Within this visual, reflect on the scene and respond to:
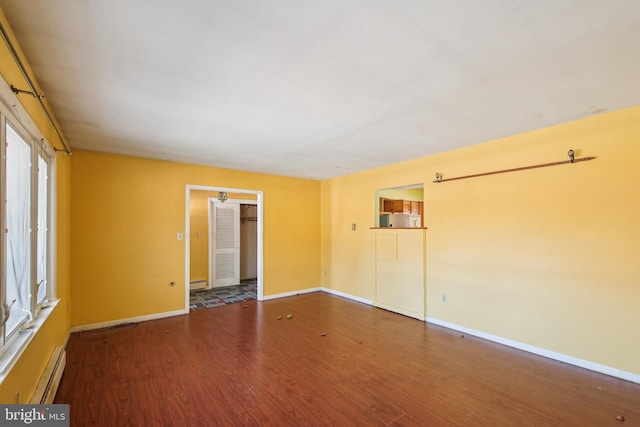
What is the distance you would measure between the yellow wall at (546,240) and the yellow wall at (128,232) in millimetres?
3749

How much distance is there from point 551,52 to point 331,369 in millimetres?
3096

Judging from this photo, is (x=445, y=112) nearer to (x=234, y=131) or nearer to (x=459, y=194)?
(x=459, y=194)

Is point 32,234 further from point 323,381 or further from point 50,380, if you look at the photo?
point 323,381

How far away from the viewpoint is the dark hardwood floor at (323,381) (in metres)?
2.19

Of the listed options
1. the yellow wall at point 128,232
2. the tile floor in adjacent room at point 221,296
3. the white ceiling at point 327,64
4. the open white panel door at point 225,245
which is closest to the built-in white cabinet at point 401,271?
the white ceiling at point 327,64

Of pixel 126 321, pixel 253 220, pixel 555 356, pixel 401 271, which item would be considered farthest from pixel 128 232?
pixel 555 356

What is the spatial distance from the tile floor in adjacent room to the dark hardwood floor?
1322mm

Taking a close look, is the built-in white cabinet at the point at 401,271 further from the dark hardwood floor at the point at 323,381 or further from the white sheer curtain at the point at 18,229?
the white sheer curtain at the point at 18,229

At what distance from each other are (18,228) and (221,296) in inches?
170

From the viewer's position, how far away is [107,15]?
1464 millimetres

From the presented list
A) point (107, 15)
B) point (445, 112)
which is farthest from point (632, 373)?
point (107, 15)

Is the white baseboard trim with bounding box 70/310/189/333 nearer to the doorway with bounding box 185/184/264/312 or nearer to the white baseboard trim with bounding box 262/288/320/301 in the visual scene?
the doorway with bounding box 185/184/264/312

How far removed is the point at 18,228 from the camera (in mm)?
1932

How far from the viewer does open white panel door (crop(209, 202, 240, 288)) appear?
6688 millimetres
